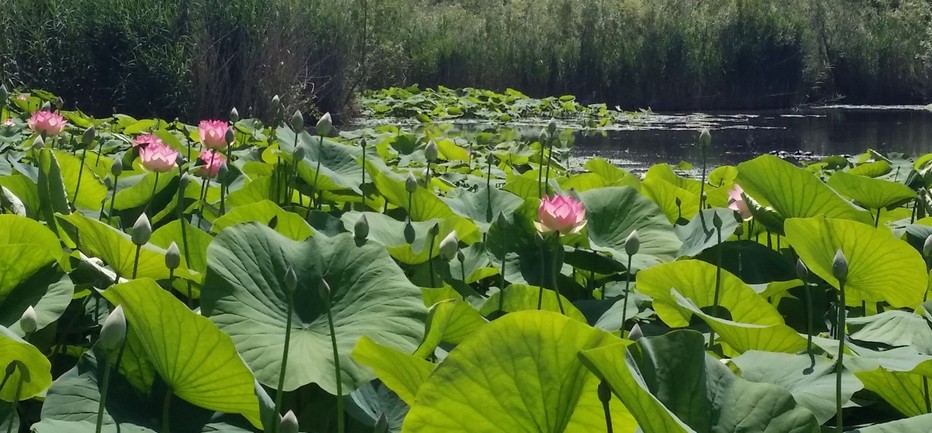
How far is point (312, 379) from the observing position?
74 centimetres

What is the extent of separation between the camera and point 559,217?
1.04 meters

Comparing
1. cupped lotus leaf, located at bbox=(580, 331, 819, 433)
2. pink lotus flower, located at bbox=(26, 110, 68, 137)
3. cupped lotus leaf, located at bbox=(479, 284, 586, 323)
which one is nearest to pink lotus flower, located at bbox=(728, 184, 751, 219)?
cupped lotus leaf, located at bbox=(479, 284, 586, 323)

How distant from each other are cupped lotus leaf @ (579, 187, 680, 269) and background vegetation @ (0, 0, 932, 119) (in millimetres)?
7320

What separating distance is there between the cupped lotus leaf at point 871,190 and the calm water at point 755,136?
5513 millimetres

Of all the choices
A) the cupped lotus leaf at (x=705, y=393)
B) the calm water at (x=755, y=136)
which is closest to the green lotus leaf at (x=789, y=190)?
the cupped lotus leaf at (x=705, y=393)

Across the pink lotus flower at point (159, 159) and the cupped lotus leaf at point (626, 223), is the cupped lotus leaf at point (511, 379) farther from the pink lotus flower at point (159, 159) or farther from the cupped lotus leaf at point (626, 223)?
the pink lotus flower at point (159, 159)

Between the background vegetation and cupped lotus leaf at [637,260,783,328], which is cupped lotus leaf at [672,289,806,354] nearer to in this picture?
cupped lotus leaf at [637,260,783,328]

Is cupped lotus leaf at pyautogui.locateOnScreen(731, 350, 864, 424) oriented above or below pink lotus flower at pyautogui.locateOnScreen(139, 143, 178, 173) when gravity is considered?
below

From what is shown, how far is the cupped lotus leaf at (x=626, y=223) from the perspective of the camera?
1.28 meters

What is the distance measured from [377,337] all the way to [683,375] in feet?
0.94

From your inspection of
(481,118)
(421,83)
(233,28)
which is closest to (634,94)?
(421,83)

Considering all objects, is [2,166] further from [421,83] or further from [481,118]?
[421,83]

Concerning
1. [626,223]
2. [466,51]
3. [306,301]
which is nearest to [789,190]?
[626,223]

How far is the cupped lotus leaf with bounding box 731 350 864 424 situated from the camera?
717mm
